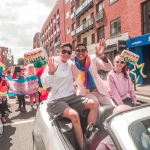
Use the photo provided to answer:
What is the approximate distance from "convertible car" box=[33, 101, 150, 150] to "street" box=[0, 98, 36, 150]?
173 cm

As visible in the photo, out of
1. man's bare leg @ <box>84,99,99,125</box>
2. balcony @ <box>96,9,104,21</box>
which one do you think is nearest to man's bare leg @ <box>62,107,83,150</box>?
man's bare leg @ <box>84,99,99,125</box>

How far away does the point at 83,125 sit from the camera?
2.70m

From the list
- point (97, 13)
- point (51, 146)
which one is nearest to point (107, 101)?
point (51, 146)

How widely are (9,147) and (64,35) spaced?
34672mm

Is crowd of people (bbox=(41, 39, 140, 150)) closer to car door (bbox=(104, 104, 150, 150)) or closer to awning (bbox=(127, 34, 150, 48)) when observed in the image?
car door (bbox=(104, 104, 150, 150))

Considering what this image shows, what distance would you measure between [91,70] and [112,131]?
6.77ft

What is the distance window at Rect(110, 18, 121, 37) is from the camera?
58.9 feet

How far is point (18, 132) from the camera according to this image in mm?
4801

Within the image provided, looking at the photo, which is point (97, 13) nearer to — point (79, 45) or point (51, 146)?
point (79, 45)

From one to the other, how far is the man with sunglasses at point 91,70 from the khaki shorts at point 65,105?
56cm

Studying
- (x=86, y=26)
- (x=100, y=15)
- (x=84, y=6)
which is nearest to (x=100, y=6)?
(x=100, y=15)

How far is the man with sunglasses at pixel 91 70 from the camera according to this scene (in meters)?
3.36

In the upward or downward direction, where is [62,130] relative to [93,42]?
downward

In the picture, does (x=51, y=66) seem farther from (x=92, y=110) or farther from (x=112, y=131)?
(x=112, y=131)
